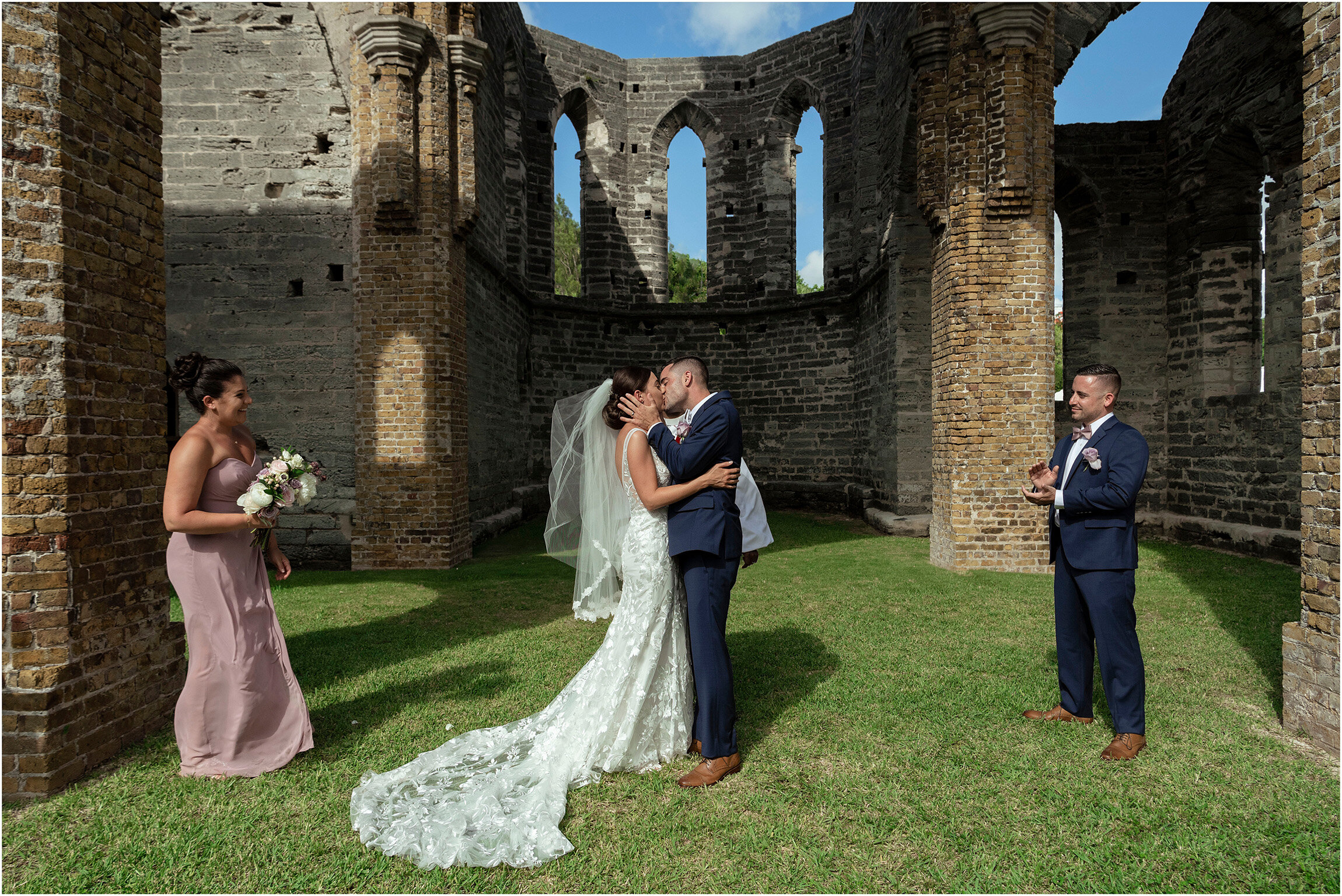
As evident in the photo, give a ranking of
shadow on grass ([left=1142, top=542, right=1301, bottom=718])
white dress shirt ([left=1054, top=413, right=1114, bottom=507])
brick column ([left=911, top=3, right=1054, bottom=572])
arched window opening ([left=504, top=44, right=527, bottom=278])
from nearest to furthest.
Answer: white dress shirt ([left=1054, top=413, right=1114, bottom=507]) < shadow on grass ([left=1142, top=542, right=1301, bottom=718]) < brick column ([left=911, top=3, right=1054, bottom=572]) < arched window opening ([left=504, top=44, right=527, bottom=278])

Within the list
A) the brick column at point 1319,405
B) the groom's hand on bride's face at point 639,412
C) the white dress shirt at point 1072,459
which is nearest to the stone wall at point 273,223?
the groom's hand on bride's face at point 639,412

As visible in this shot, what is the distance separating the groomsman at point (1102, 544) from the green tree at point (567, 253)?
27.7 meters

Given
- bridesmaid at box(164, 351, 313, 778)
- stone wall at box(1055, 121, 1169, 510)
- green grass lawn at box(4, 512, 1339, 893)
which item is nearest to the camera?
green grass lawn at box(4, 512, 1339, 893)

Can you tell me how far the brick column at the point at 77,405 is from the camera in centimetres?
316

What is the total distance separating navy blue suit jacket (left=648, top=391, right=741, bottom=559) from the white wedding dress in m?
0.20

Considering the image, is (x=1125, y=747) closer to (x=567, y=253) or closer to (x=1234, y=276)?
(x=1234, y=276)

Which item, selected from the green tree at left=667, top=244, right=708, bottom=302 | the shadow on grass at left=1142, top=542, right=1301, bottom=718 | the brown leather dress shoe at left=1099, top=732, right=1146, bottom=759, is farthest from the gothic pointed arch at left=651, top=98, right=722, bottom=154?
→ the green tree at left=667, top=244, right=708, bottom=302

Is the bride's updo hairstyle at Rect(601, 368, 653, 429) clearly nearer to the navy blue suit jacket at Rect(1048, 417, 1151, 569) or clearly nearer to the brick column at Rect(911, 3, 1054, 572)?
the navy blue suit jacket at Rect(1048, 417, 1151, 569)

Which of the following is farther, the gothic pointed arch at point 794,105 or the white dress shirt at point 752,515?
the gothic pointed arch at point 794,105

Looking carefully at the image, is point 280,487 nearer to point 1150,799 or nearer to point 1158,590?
point 1150,799

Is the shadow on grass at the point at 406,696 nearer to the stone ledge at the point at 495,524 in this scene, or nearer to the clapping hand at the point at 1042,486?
the clapping hand at the point at 1042,486

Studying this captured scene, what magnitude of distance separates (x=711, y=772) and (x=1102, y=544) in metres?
2.31

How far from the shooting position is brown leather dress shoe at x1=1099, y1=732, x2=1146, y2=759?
3416 millimetres

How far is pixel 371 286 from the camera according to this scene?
891 cm
